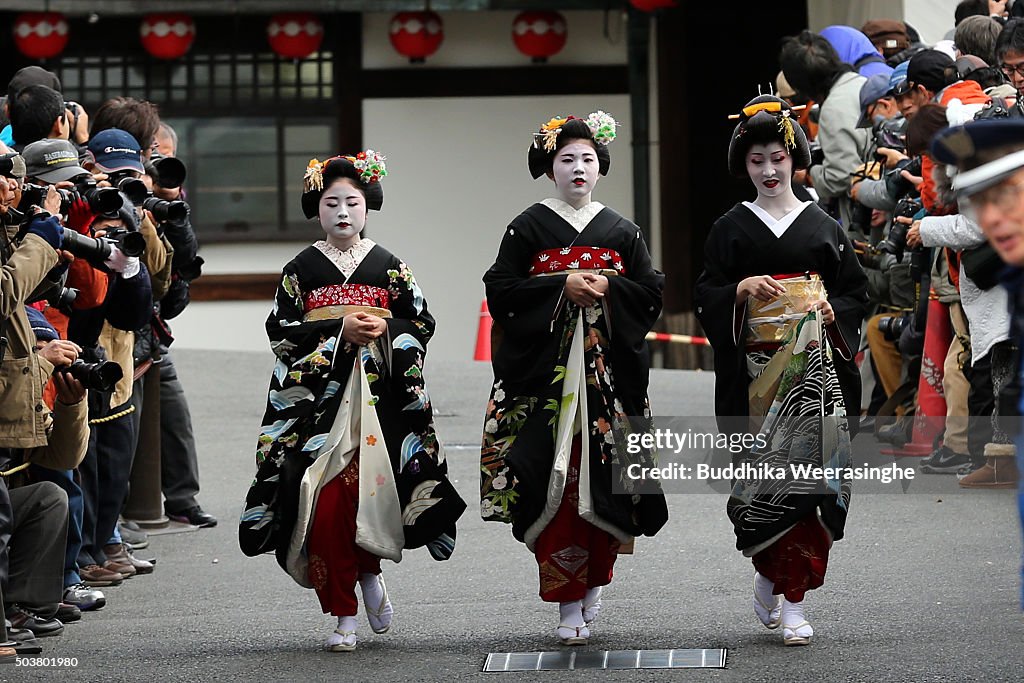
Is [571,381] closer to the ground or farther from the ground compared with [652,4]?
closer to the ground

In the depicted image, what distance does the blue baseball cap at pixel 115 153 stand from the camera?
682cm

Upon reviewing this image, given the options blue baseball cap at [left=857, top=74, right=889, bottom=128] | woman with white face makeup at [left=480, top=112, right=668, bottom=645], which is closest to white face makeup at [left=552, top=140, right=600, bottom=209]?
woman with white face makeup at [left=480, top=112, right=668, bottom=645]

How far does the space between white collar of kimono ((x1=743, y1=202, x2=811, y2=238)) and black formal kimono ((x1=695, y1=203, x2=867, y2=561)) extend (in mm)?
14

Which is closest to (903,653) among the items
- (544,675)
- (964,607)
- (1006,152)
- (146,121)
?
(964,607)

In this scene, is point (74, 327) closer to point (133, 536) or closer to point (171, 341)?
point (171, 341)

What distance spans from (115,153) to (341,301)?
1606mm

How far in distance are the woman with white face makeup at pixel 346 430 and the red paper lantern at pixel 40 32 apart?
10.0 m

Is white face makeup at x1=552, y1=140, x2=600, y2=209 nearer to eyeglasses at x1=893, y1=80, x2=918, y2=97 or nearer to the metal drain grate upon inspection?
the metal drain grate

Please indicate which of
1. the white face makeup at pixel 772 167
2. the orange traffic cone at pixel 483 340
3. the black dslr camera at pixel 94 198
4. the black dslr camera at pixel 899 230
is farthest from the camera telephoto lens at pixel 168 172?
the orange traffic cone at pixel 483 340

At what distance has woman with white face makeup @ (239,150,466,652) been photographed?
568 centimetres

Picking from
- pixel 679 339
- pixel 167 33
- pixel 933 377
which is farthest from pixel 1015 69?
pixel 167 33

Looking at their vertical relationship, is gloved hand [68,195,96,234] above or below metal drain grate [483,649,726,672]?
above

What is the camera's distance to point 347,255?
5.87 meters

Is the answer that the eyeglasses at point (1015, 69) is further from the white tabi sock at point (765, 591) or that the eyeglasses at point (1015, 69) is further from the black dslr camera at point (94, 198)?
the black dslr camera at point (94, 198)
